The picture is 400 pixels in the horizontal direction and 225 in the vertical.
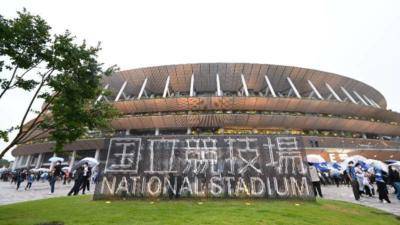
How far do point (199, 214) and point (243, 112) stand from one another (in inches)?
1283

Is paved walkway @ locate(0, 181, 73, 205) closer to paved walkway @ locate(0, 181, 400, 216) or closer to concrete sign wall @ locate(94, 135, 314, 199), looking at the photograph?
paved walkway @ locate(0, 181, 400, 216)

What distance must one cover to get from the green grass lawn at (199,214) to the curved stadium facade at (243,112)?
24649 millimetres

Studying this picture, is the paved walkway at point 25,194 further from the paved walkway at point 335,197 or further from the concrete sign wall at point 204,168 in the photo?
the concrete sign wall at point 204,168

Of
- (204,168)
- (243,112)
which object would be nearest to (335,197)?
(204,168)

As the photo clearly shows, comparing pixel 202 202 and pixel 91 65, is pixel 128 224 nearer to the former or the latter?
pixel 202 202

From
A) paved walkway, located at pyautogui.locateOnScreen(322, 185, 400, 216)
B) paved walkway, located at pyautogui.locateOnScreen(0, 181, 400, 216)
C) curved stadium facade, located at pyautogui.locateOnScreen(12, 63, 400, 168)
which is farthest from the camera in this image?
curved stadium facade, located at pyautogui.locateOnScreen(12, 63, 400, 168)

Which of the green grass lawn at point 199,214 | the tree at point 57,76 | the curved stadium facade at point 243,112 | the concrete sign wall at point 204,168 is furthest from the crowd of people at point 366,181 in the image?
the curved stadium facade at point 243,112

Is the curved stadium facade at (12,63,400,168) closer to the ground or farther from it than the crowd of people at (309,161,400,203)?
farther from it

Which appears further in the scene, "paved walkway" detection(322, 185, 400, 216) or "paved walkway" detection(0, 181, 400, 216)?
"paved walkway" detection(0, 181, 400, 216)

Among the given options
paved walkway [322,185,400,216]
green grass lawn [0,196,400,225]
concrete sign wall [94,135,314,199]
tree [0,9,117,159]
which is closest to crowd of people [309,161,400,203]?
paved walkway [322,185,400,216]

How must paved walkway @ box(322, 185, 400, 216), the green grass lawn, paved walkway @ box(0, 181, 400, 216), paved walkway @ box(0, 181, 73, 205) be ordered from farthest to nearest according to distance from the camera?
1. paved walkway @ box(0, 181, 73, 205)
2. paved walkway @ box(0, 181, 400, 216)
3. paved walkway @ box(322, 185, 400, 216)
4. the green grass lawn

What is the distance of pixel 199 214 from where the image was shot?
7707mm

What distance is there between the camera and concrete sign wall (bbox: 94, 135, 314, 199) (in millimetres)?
10812

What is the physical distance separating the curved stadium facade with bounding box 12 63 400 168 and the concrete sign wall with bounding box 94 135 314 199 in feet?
74.3
